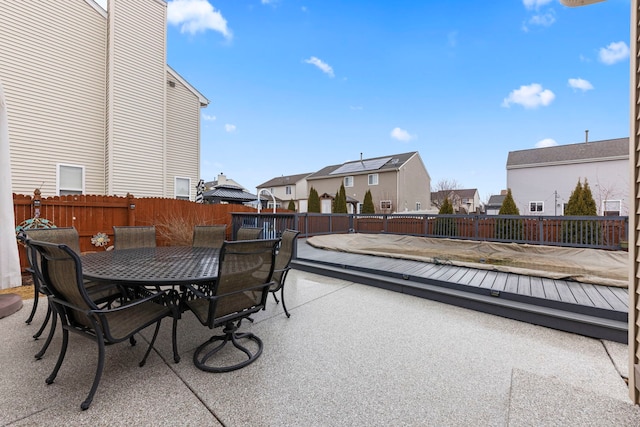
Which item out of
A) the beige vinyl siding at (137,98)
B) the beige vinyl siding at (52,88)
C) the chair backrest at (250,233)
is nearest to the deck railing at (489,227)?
the chair backrest at (250,233)

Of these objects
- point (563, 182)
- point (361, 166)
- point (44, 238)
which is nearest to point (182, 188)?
point (44, 238)

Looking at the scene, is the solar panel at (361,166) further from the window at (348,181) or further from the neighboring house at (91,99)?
the neighboring house at (91,99)

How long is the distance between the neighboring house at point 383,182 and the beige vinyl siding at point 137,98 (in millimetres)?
12686

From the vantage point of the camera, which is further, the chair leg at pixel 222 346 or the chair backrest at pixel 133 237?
the chair backrest at pixel 133 237

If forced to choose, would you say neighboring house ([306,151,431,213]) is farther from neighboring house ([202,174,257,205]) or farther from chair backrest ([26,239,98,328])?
chair backrest ([26,239,98,328])

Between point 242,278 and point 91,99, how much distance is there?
874 cm

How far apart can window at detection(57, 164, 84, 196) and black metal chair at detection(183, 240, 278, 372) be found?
24.3 ft

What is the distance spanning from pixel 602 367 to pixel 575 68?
13.7 m

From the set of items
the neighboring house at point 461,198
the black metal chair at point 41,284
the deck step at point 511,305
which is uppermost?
the neighboring house at point 461,198

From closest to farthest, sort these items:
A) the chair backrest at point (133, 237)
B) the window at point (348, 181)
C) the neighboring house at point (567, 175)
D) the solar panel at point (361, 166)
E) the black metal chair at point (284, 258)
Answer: the black metal chair at point (284, 258) < the chair backrest at point (133, 237) < the neighboring house at point (567, 175) < the solar panel at point (361, 166) < the window at point (348, 181)

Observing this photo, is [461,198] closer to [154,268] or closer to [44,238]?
[154,268]

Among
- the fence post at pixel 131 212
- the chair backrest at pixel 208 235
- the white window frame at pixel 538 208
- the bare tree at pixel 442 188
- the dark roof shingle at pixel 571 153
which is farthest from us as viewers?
the bare tree at pixel 442 188

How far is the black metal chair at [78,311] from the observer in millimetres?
1660

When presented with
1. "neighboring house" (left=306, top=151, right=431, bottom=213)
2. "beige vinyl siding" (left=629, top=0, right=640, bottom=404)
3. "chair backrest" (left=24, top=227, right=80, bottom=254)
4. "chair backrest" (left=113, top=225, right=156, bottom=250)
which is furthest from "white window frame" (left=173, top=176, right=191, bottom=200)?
"neighboring house" (left=306, top=151, right=431, bottom=213)
